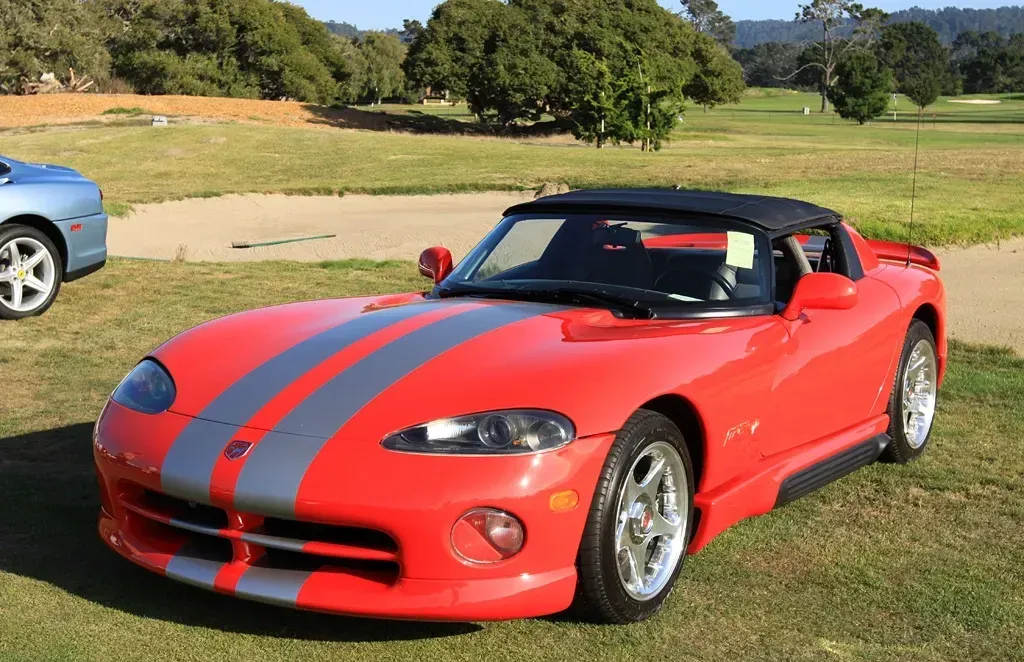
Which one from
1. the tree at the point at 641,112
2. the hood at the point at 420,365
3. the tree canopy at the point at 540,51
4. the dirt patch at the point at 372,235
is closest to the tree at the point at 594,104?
the tree canopy at the point at 540,51

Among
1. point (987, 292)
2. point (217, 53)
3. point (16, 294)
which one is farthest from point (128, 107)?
point (987, 292)

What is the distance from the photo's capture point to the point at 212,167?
29.2 metres

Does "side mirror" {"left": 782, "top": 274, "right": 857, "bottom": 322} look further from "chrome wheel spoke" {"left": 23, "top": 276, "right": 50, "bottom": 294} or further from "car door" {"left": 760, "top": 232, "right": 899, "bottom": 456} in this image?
"chrome wheel spoke" {"left": 23, "top": 276, "right": 50, "bottom": 294}

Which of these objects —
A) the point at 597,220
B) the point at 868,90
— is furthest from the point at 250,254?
the point at 868,90

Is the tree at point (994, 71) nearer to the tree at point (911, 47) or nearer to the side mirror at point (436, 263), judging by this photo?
the tree at point (911, 47)

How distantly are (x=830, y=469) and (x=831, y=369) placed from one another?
407mm

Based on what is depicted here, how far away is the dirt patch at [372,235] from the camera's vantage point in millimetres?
11289

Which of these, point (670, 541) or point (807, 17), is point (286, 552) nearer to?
point (670, 541)

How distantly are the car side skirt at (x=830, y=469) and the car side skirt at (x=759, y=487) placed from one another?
1cm

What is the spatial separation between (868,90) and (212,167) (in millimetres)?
56544

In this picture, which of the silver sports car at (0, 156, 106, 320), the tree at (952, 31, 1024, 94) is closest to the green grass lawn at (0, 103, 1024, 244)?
the silver sports car at (0, 156, 106, 320)

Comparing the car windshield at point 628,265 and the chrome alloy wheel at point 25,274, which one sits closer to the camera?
the car windshield at point 628,265

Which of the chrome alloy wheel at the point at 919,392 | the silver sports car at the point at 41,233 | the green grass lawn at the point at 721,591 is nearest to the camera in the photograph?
the green grass lawn at the point at 721,591

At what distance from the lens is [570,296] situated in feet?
15.0
